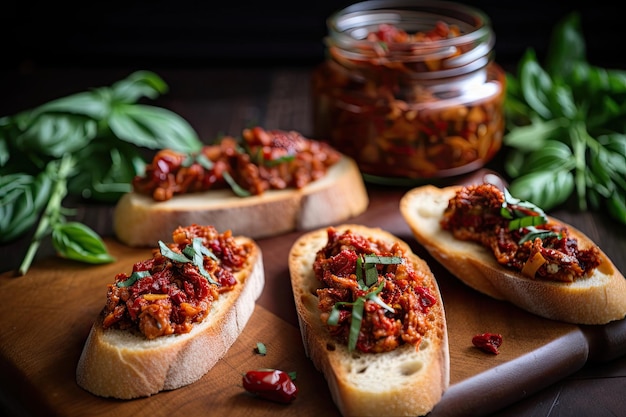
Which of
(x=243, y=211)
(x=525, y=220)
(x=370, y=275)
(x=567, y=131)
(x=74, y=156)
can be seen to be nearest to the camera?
(x=370, y=275)

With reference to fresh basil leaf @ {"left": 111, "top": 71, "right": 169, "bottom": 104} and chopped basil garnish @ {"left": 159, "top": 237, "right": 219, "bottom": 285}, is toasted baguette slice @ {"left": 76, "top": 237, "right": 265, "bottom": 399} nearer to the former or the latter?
chopped basil garnish @ {"left": 159, "top": 237, "right": 219, "bottom": 285}

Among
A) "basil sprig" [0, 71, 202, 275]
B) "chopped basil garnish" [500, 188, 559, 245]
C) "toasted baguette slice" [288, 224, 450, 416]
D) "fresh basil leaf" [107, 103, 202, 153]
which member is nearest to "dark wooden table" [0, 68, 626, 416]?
"basil sprig" [0, 71, 202, 275]

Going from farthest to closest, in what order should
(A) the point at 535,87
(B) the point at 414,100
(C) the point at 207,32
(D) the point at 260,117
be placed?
(C) the point at 207,32
(D) the point at 260,117
(A) the point at 535,87
(B) the point at 414,100

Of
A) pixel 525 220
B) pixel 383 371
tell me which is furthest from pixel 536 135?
pixel 383 371

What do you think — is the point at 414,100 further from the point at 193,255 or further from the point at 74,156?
the point at 74,156

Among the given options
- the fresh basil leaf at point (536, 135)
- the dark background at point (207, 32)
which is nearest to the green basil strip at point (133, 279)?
the fresh basil leaf at point (536, 135)

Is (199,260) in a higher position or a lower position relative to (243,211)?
higher
